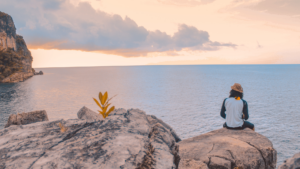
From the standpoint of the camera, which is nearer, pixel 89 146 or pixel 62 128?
pixel 89 146

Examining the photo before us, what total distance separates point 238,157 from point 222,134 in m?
2.03

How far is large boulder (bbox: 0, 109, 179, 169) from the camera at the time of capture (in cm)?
250

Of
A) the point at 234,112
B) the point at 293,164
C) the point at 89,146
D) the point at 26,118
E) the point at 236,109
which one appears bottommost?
the point at 26,118

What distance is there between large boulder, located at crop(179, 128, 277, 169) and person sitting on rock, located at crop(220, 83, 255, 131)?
0.68 m

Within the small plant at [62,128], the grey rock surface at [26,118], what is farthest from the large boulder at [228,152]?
the grey rock surface at [26,118]

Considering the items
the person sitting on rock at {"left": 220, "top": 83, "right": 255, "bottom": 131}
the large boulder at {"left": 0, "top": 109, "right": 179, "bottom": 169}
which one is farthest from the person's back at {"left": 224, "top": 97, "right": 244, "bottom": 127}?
the large boulder at {"left": 0, "top": 109, "right": 179, "bottom": 169}

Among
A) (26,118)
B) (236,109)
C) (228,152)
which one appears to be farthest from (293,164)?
(26,118)

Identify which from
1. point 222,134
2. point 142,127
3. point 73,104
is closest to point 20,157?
point 142,127

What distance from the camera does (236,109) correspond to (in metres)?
7.96

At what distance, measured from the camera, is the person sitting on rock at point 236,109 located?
7918 millimetres

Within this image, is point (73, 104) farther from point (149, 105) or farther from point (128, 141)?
point (128, 141)

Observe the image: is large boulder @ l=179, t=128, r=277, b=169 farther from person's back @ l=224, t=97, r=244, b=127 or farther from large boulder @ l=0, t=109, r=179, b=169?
large boulder @ l=0, t=109, r=179, b=169

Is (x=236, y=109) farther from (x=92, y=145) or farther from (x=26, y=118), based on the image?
(x=26, y=118)

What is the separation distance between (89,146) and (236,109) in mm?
7101
